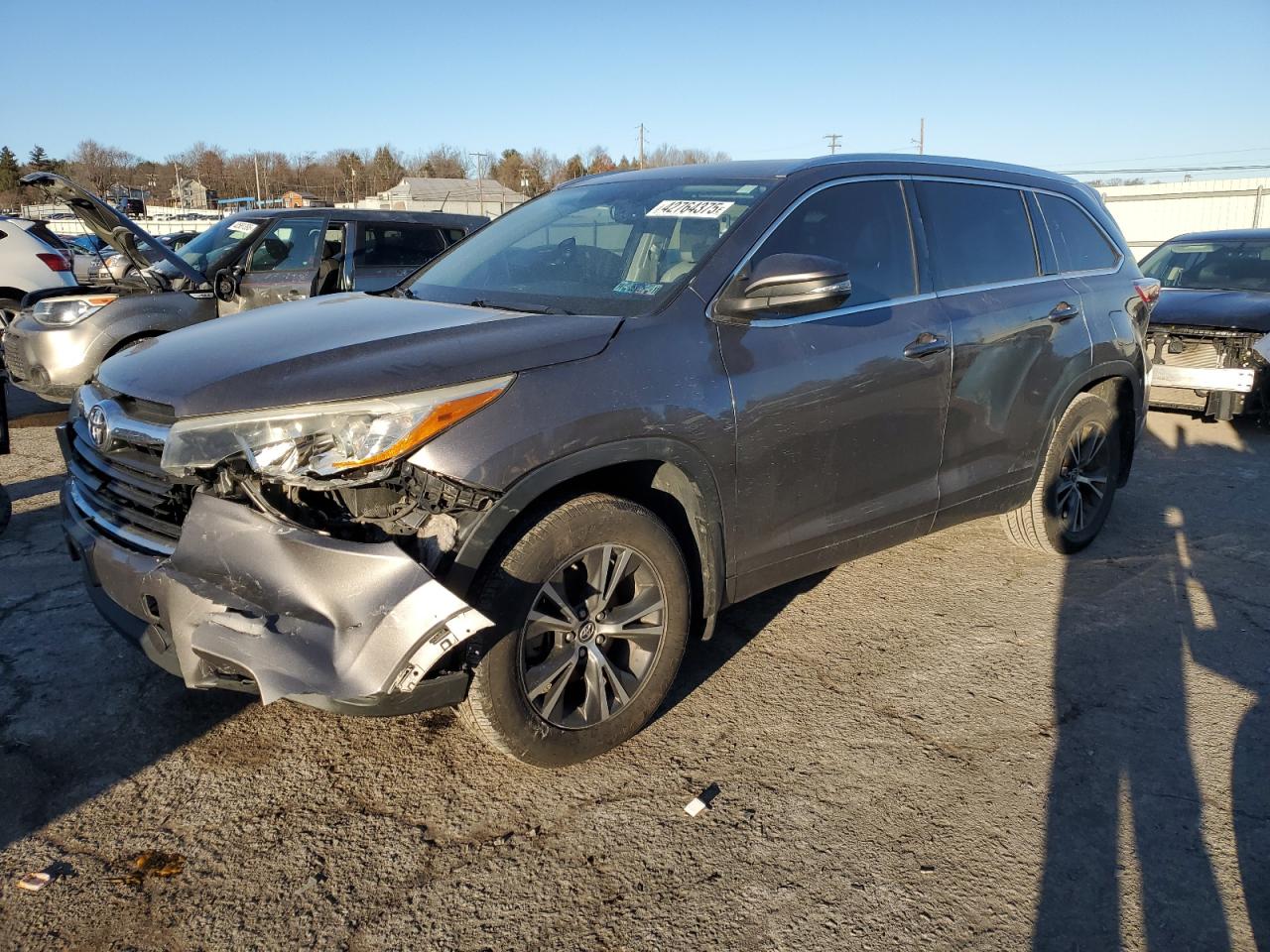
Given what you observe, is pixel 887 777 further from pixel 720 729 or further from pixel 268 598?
pixel 268 598

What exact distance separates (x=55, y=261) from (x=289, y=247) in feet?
14.9

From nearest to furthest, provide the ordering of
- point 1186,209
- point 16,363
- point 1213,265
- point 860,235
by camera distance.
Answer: point 860,235 < point 16,363 < point 1213,265 < point 1186,209

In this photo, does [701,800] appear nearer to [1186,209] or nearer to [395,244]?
[395,244]

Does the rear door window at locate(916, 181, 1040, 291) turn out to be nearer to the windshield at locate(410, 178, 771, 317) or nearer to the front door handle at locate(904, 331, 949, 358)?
the front door handle at locate(904, 331, 949, 358)

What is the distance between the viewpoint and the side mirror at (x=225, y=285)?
24.7 feet

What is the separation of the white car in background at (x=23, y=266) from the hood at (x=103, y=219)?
3.96 meters

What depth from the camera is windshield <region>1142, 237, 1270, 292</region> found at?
29.2 feet

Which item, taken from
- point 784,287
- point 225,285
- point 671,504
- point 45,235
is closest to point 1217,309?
point 784,287

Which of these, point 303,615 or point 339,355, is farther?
point 339,355

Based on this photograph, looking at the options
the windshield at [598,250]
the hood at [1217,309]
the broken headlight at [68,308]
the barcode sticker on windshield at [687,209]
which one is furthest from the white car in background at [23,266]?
the hood at [1217,309]

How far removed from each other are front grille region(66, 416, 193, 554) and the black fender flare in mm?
855

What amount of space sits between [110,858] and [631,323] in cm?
211

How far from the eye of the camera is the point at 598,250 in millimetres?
3607

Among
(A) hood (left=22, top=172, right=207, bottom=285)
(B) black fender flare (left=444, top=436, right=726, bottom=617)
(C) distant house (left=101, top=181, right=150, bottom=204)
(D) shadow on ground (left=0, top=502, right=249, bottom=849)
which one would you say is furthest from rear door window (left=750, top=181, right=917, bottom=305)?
(C) distant house (left=101, top=181, right=150, bottom=204)
